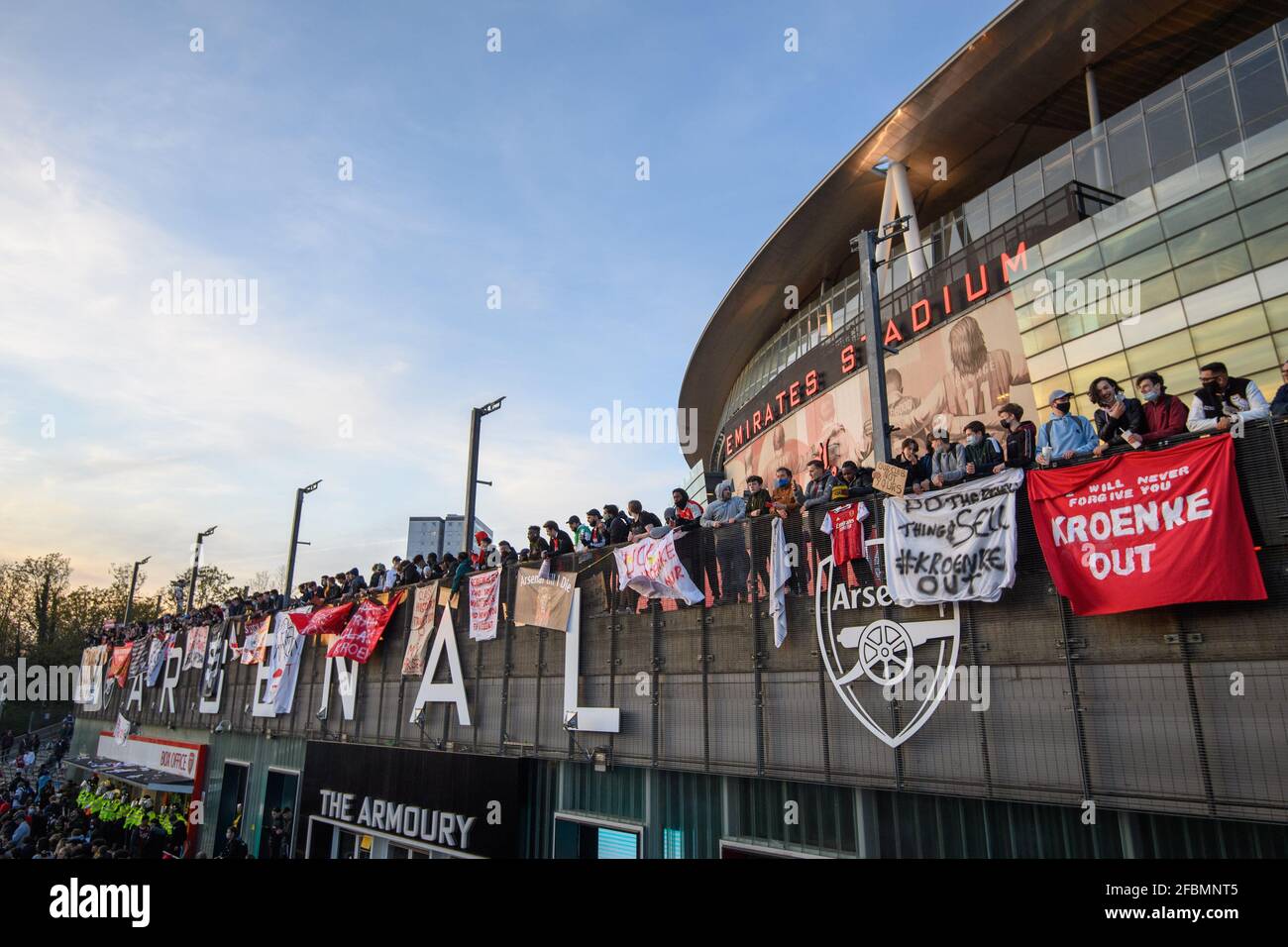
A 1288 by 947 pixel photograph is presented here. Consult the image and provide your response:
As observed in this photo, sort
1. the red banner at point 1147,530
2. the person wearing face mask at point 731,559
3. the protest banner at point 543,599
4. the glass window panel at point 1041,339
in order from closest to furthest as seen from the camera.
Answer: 1. the red banner at point 1147,530
2. the person wearing face mask at point 731,559
3. the protest banner at point 543,599
4. the glass window panel at point 1041,339

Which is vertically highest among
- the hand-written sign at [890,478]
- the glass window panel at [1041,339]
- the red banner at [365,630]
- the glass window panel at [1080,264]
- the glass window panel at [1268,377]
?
the glass window panel at [1080,264]

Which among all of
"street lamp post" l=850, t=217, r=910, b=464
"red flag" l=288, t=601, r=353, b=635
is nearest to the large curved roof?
"street lamp post" l=850, t=217, r=910, b=464

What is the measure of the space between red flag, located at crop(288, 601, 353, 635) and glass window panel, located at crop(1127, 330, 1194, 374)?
22.2 metres

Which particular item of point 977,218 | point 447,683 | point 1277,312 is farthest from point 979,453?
point 977,218

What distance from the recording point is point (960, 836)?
8.96 metres

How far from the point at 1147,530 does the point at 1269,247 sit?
16.0 metres

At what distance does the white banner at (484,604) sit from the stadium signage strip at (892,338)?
14127mm

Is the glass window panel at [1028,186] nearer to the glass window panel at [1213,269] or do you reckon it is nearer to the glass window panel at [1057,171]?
the glass window panel at [1057,171]

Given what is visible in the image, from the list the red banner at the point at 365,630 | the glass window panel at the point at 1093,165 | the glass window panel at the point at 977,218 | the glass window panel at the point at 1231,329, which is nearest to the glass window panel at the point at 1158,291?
the glass window panel at the point at 1231,329

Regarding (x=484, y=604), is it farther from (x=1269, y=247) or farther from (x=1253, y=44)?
(x=1253, y=44)

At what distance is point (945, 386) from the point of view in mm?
24547

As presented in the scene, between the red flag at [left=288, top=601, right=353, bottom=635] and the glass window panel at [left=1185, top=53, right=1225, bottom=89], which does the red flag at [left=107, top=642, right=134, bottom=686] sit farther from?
the glass window panel at [left=1185, top=53, right=1225, bottom=89]

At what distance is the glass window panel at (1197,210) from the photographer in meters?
19.2
